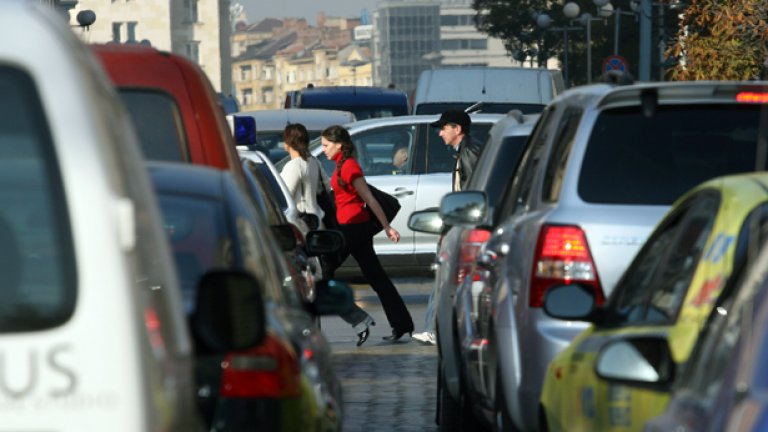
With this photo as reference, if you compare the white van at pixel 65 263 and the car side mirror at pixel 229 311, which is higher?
the white van at pixel 65 263

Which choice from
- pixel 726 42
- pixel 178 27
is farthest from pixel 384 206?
pixel 178 27

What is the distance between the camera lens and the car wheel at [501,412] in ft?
26.3

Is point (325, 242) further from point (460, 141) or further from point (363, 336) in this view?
point (460, 141)

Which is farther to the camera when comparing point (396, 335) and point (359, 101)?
point (359, 101)

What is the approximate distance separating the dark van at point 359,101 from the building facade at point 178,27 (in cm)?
13212

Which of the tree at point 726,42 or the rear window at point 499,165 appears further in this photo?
the tree at point 726,42

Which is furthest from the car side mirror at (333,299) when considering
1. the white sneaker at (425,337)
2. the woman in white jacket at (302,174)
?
the woman in white jacket at (302,174)

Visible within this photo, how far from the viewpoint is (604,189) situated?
7723mm

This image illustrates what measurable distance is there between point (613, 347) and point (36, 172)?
1.72 m

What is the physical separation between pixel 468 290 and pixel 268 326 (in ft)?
12.5

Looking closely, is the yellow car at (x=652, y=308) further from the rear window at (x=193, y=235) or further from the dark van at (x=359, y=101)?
the dark van at (x=359, y=101)

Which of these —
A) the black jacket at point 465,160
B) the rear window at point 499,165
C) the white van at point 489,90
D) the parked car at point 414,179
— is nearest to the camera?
the rear window at point 499,165

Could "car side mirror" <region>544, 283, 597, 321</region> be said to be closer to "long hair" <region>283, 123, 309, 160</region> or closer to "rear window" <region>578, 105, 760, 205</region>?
"rear window" <region>578, 105, 760, 205</region>

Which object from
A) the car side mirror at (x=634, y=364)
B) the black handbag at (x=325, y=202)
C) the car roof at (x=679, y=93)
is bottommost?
the black handbag at (x=325, y=202)
